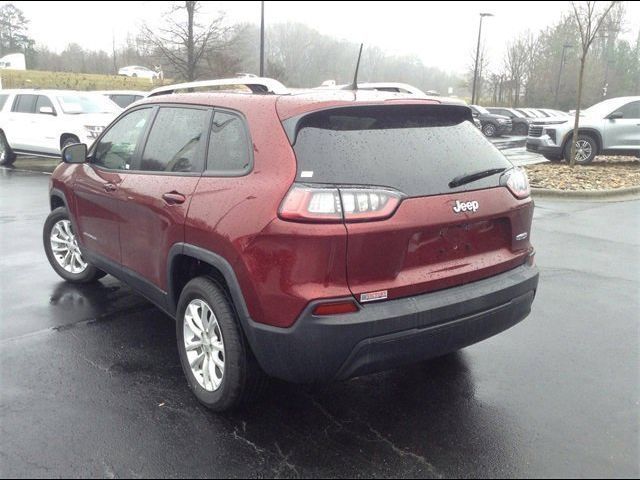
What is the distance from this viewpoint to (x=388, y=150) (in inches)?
115

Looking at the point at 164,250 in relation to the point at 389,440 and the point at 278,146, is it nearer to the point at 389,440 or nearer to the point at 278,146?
the point at 278,146

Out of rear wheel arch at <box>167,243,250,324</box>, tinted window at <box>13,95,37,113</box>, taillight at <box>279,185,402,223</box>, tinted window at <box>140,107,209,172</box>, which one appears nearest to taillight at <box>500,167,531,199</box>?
taillight at <box>279,185,402,223</box>

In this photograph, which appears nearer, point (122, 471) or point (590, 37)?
point (122, 471)

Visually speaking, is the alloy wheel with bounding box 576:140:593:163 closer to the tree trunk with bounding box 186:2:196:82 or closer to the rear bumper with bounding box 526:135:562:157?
the rear bumper with bounding box 526:135:562:157

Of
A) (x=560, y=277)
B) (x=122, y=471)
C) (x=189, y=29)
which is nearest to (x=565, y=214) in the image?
(x=560, y=277)

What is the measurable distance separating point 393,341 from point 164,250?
5.09 feet

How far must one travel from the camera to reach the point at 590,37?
1384cm

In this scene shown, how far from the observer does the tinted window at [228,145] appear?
3067 mm

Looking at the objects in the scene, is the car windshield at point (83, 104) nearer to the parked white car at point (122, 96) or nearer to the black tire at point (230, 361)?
the parked white car at point (122, 96)

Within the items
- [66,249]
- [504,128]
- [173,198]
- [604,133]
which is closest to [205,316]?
[173,198]

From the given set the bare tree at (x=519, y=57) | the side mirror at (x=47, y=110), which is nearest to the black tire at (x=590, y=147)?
the side mirror at (x=47, y=110)

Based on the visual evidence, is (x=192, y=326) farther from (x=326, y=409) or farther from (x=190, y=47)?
(x=190, y=47)

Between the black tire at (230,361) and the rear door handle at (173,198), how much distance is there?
469 mm

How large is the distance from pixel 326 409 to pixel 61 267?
334 centimetres
